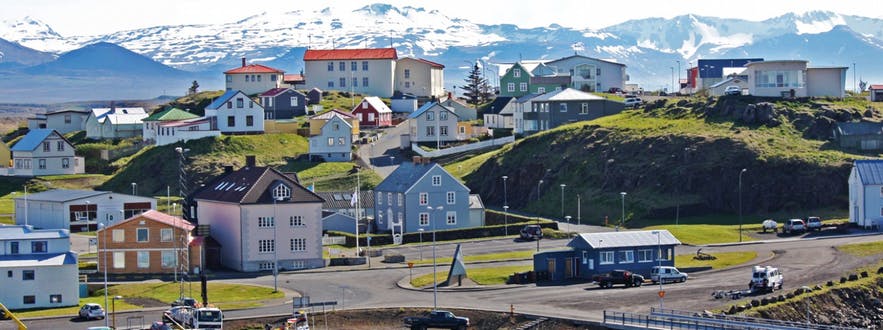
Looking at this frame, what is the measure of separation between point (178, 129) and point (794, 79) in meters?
48.9

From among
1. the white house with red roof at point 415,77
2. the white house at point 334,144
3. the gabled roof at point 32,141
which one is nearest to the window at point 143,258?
the white house at point 334,144

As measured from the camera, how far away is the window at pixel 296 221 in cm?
8825

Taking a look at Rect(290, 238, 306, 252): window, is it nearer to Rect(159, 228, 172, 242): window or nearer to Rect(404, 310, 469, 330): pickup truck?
Rect(159, 228, 172, 242): window

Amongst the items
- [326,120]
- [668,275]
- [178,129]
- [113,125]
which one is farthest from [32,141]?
[668,275]

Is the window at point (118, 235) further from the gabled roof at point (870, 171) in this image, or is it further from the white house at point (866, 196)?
the gabled roof at point (870, 171)

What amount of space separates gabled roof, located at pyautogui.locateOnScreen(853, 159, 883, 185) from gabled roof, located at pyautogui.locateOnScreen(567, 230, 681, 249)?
19555 millimetres

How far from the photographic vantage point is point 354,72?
175125 mm

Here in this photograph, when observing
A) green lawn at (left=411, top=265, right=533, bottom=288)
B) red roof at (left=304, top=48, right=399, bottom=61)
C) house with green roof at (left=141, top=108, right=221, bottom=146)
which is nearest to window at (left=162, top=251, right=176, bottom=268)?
green lawn at (left=411, top=265, right=533, bottom=288)

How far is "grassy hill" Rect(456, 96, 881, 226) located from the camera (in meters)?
105

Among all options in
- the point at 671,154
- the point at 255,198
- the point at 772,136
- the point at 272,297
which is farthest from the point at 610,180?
the point at 272,297

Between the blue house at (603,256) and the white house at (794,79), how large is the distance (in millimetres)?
46520

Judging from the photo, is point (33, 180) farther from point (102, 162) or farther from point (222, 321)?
point (222, 321)

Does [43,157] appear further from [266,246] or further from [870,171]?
[870,171]

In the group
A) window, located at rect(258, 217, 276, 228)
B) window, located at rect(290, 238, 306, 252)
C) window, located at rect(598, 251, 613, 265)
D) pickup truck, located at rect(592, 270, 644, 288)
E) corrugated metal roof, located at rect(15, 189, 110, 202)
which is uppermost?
corrugated metal roof, located at rect(15, 189, 110, 202)
